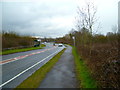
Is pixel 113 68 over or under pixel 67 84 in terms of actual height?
over

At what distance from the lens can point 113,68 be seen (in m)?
3.70

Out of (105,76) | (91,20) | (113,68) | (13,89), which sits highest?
(91,20)

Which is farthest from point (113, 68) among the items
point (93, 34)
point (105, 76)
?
point (93, 34)

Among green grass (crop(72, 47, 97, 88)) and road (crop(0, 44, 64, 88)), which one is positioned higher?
green grass (crop(72, 47, 97, 88))

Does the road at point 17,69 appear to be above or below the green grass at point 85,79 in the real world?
below

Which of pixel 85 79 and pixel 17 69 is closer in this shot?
pixel 85 79

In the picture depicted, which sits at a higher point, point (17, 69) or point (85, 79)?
point (85, 79)

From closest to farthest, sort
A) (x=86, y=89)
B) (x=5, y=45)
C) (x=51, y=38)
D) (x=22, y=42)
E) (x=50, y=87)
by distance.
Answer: (x=86, y=89) < (x=50, y=87) < (x=5, y=45) < (x=22, y=42) < (x=51, y=38)

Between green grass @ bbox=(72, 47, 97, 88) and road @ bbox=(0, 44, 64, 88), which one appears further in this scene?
road @ bbox=(0, 44, 64, 88)

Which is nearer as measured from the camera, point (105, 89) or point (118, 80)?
point (118, 80)

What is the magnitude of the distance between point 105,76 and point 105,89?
433 mm

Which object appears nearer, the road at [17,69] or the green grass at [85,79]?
the green grass at [85,79]

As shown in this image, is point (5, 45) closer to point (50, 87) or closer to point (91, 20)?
point (91, 20)

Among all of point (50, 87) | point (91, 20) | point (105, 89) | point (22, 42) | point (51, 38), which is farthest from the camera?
point (51, 38)
